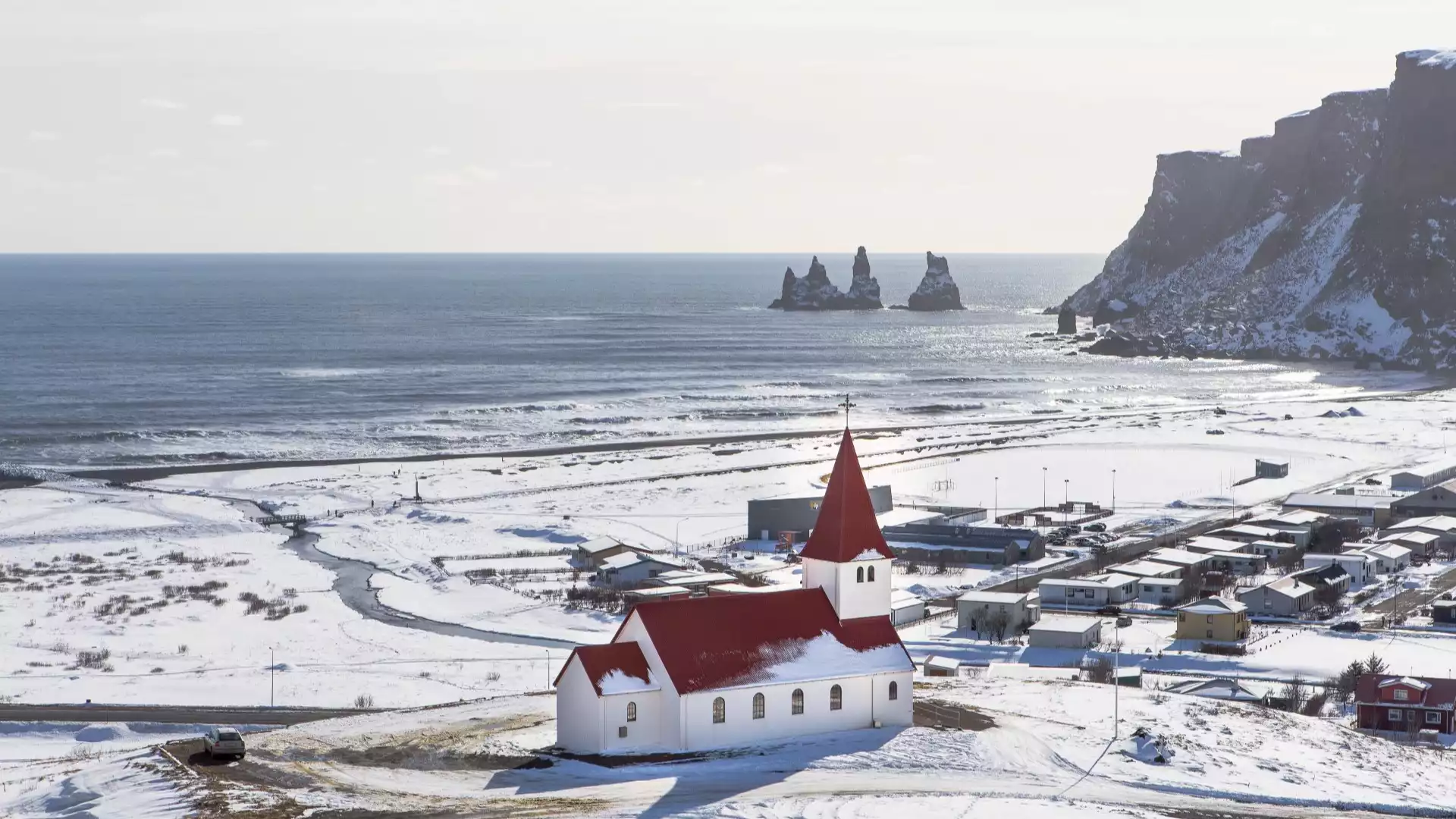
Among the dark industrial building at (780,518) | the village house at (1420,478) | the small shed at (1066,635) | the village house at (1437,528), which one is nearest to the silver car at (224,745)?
the small shed at (1066,635)

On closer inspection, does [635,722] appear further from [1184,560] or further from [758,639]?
[1184,560]

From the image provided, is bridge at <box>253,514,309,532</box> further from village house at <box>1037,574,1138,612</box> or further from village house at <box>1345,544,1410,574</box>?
village house at <box>1345,544,1410,574</box>

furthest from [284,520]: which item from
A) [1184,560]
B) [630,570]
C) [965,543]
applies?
[1184,560]

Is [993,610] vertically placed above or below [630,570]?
above

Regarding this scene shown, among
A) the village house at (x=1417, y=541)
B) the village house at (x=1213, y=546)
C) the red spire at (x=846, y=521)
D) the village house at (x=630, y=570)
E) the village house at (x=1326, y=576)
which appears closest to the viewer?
the red spire at (x=846, y=521)

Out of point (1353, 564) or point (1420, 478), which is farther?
point (1420, 478)

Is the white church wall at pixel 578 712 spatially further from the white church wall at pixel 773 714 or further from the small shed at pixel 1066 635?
the small shed at pixel 1066 635

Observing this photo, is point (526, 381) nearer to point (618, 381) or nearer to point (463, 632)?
point (618, 381)

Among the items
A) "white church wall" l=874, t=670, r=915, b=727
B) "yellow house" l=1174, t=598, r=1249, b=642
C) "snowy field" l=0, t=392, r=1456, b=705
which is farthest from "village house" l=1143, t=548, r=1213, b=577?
"white church wall" l=874, t=670, r=915, b=727
